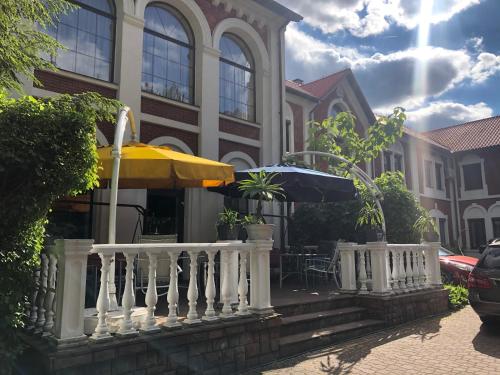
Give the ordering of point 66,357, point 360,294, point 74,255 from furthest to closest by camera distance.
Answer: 1. point 360,294
2. point 74,255
3. point 66,357

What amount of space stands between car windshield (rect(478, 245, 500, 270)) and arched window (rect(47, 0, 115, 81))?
749cm

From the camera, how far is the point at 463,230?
79.0ft

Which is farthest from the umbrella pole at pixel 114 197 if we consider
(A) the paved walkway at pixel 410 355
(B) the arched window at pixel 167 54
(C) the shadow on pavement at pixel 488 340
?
(C) the shadow on pavement at pixel 488 340

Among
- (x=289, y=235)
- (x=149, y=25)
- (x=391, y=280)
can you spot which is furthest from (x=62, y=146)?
(x=289, y=235)

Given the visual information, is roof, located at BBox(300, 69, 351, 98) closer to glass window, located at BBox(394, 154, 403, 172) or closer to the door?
glass window, located at BBox(394, 154, 403, 172)

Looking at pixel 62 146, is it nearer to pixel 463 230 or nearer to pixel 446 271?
pixel 446 271

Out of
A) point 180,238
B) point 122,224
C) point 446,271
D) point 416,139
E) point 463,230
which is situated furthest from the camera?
point 463,230

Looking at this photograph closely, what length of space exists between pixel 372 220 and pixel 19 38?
6470 mm

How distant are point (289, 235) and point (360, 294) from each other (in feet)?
14.1

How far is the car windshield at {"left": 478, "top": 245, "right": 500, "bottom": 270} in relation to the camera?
6711 millimetres

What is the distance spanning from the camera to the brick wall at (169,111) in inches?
354

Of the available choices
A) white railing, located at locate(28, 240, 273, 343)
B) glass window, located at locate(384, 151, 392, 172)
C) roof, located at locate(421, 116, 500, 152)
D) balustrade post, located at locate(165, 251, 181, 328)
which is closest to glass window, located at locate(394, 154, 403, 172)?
glass window, located at locate(384, 151, 392, 172)

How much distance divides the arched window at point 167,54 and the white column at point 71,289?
607 cm

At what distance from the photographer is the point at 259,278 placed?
5.16m
